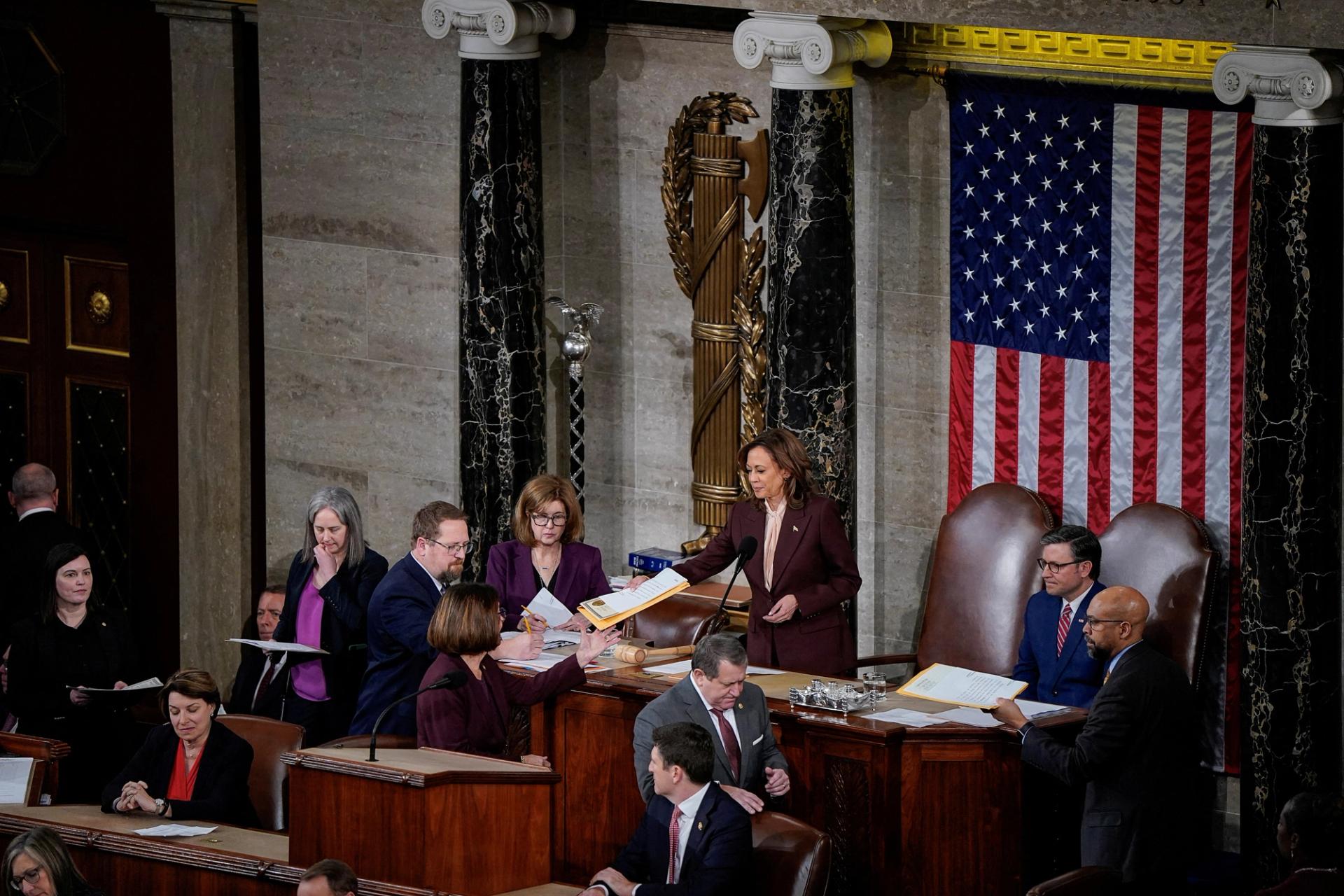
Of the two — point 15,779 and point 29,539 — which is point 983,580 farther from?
point 29,539

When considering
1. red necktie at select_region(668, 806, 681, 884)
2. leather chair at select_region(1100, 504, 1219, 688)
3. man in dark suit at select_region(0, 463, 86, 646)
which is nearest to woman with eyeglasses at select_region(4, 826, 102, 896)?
red necktie at select_region(668, 806, 681, 884)

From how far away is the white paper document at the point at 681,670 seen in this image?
7.70 meters

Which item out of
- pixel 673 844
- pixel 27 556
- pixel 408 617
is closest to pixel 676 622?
pixel 408 617

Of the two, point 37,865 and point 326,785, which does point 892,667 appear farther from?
point 37,865

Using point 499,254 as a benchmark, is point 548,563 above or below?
below

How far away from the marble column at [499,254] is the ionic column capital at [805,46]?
1.25m

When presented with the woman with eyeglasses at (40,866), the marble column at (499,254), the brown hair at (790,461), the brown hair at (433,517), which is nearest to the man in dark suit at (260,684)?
the brown hair at (433,517)

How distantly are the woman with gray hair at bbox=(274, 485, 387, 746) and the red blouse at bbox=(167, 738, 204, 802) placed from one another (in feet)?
2.65

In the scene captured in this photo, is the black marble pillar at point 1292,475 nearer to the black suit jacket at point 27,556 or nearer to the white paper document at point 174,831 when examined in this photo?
the white paper document at point 174,831

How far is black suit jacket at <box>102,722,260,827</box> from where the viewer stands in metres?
7.12

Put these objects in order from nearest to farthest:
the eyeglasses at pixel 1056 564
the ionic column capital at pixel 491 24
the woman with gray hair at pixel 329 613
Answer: the eyeglasses at pixel 1056 564
the woman with gray hair at pixel 329 613
the ionic column capital at pixel 491 24

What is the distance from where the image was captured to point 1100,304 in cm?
883

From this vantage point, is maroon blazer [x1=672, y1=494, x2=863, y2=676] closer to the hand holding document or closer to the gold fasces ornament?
the hand holding document

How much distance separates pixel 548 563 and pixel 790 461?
1.06 metres
